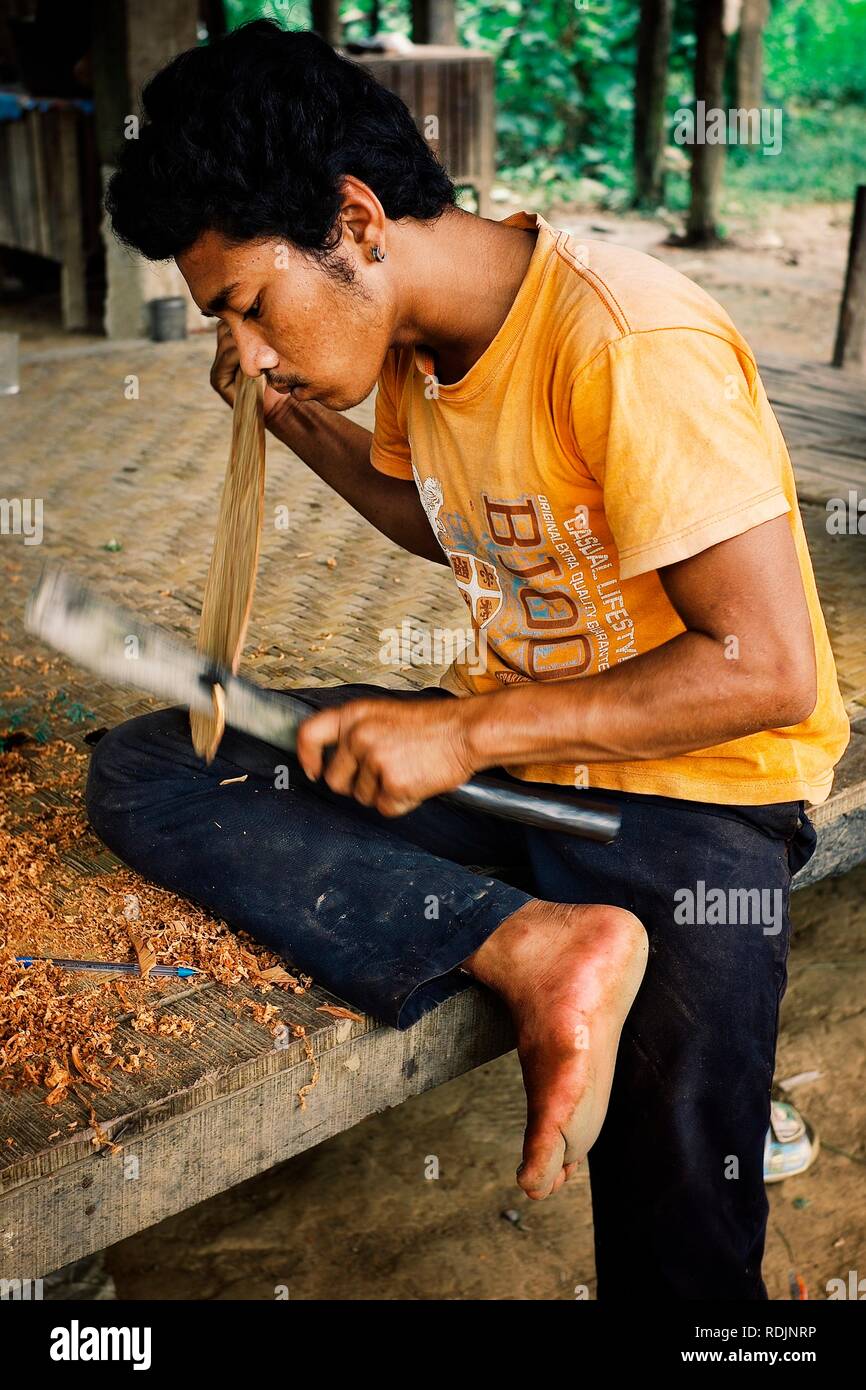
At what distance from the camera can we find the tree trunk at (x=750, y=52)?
10.8 metres

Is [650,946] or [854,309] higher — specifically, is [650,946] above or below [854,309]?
below

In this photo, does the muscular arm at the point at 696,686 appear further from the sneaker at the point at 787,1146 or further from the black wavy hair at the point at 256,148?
the sneaker at the point at 787,1146

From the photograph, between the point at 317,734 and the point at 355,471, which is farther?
the point at 355,471

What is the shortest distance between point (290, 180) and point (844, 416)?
3836 mm

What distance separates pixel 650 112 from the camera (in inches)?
431

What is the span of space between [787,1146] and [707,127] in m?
8.28

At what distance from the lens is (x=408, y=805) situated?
1764 mm

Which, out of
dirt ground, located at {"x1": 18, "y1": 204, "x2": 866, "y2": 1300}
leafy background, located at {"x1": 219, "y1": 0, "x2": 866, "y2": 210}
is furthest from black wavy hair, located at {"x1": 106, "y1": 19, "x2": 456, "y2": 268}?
leafy background, located at {"x1": 219, "y1": 0, "x2": 866, "y2": 210}

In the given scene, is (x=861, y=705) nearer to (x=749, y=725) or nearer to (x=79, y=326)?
(x=749, y=725)

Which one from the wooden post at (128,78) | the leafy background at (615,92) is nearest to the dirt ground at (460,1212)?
the wooden post at (128,78)

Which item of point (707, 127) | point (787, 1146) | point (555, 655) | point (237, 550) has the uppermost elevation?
point (707, 127)

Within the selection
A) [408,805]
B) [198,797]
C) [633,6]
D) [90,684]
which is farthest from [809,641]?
[633,6]

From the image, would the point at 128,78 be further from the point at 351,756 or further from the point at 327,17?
the point at 351,756

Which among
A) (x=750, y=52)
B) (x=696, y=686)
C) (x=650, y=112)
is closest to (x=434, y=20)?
(x=650, y=112)
